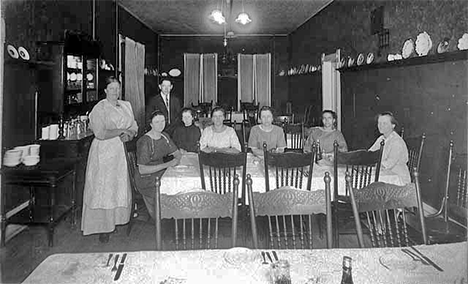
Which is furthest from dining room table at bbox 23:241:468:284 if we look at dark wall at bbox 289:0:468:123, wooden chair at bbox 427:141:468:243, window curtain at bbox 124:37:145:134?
window curtain at bbox 124:37:145:134

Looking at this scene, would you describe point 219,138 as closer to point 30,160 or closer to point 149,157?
point 149,157

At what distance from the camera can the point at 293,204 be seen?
1.88 m

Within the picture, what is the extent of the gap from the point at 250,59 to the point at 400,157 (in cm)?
812

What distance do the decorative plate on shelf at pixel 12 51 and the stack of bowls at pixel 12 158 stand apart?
31.7 inches

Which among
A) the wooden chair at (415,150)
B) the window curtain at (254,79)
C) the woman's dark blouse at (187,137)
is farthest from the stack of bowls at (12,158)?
the window curtain at (254,79)

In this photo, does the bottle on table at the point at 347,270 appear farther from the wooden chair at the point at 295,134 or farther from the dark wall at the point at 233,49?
the dark wall at the point at 233,49

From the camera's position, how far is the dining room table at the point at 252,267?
4.55 ft

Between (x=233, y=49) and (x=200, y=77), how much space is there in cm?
109

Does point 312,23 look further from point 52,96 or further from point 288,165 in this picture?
point 288,165

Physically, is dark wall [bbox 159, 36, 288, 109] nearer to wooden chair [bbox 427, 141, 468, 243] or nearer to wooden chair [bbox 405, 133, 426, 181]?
wooden chair [bbox 405, 133, 426, 181]

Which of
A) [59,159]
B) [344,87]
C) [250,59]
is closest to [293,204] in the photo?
[59,159]

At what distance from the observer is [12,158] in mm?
3400

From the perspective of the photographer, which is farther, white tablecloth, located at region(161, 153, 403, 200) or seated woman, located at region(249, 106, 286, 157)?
seated woman, located at region(249, 106, 286, 157)

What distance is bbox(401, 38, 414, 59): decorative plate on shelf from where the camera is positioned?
417 centimetres
